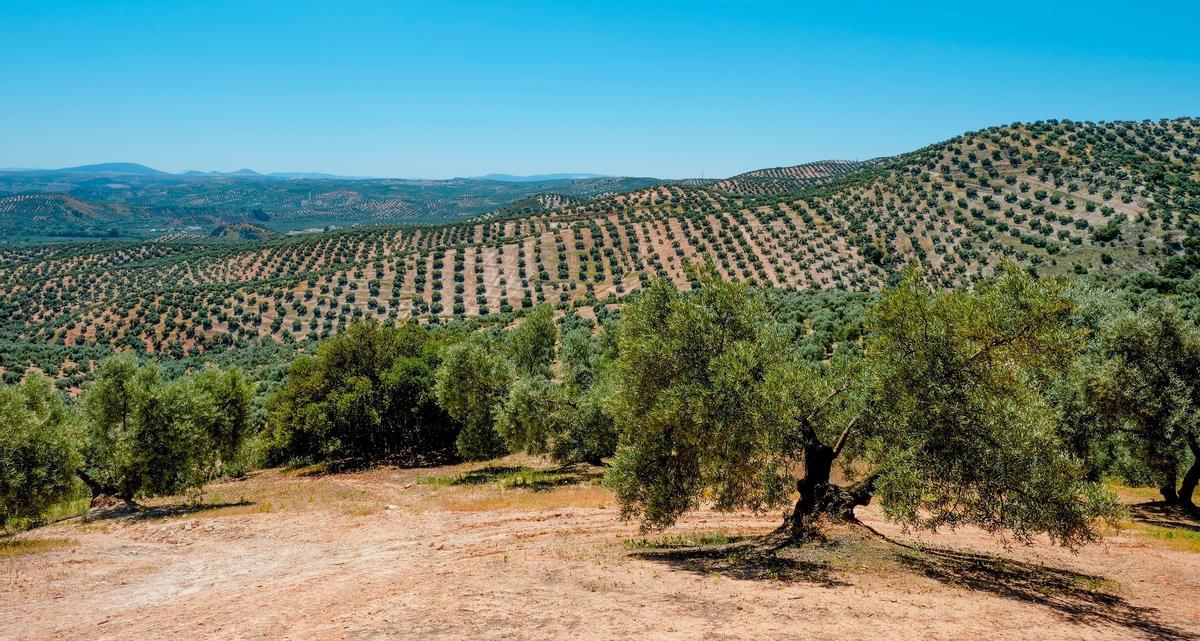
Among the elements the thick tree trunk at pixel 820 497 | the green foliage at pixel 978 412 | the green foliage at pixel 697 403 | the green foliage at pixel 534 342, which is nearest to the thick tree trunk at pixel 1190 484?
the green foliage at pixel 978 412

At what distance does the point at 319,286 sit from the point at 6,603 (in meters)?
103

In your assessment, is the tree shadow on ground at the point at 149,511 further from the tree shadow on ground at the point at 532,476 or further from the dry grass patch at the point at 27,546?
the tree shadow on ground at the point at 532,476

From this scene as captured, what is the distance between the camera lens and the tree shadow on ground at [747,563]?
16469 millimetres

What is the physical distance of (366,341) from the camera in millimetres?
54906

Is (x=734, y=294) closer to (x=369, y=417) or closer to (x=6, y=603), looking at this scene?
(x=6, y=603)

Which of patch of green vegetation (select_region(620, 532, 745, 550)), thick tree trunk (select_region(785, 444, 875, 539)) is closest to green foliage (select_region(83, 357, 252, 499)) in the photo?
patch of green vegetation (select_region(620, 532, 745, 550))

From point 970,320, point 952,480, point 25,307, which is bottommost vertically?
point 25,307

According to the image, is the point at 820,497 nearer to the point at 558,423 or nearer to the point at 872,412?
the point at 872,412

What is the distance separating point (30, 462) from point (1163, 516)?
46.7 m

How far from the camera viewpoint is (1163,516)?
2641 centimetres

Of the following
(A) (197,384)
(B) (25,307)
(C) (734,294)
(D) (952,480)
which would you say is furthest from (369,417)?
(B) (25,307)

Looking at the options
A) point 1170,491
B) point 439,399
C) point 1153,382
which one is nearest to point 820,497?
point 1153,382

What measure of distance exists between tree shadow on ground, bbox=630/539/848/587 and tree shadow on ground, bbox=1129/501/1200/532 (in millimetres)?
16348

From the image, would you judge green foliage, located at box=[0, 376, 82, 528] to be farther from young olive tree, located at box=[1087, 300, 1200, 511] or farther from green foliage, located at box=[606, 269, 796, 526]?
young olive tree, located at box=[1087, 300, 1200, 511]
